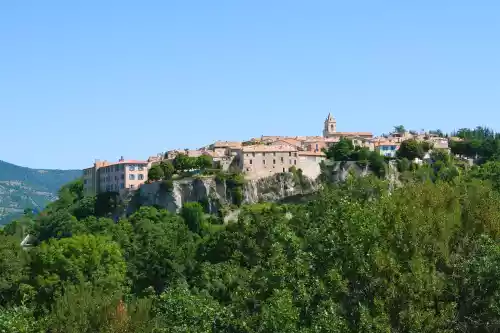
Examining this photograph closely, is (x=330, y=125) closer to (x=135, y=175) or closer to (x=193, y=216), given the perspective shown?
(x=135, y=175)

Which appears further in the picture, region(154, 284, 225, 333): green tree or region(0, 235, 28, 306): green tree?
region(0, 235, 28, 306): green tree

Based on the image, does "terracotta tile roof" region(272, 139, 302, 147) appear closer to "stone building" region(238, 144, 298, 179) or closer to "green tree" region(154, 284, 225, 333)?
"stone building" region(238, 144, 298, 179)

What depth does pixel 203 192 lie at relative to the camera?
99062 mm

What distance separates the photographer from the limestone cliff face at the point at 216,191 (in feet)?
324

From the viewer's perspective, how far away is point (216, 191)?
99.0 metres

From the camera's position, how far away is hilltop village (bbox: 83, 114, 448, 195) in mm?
105938

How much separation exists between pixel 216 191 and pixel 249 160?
8281mm

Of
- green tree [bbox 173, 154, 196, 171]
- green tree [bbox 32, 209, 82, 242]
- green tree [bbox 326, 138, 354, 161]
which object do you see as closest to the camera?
green tree [bbox 32, 209, 82, 242]

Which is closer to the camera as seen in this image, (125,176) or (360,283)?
(360,283)

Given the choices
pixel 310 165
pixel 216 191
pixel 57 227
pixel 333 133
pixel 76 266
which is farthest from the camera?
pixel 333 133

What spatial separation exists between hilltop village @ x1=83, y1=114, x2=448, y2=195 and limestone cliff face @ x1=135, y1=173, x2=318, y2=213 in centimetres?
252

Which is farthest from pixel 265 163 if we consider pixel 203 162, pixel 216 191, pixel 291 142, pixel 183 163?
pixel 291 142

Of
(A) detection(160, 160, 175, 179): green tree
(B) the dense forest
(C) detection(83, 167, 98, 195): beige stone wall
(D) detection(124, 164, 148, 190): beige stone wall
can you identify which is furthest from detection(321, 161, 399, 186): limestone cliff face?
(B) the dense forest

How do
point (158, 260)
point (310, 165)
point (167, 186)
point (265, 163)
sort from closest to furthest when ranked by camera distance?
point (158, 260)
point (167, 186)
point (265, 163)
point (310, 165)
